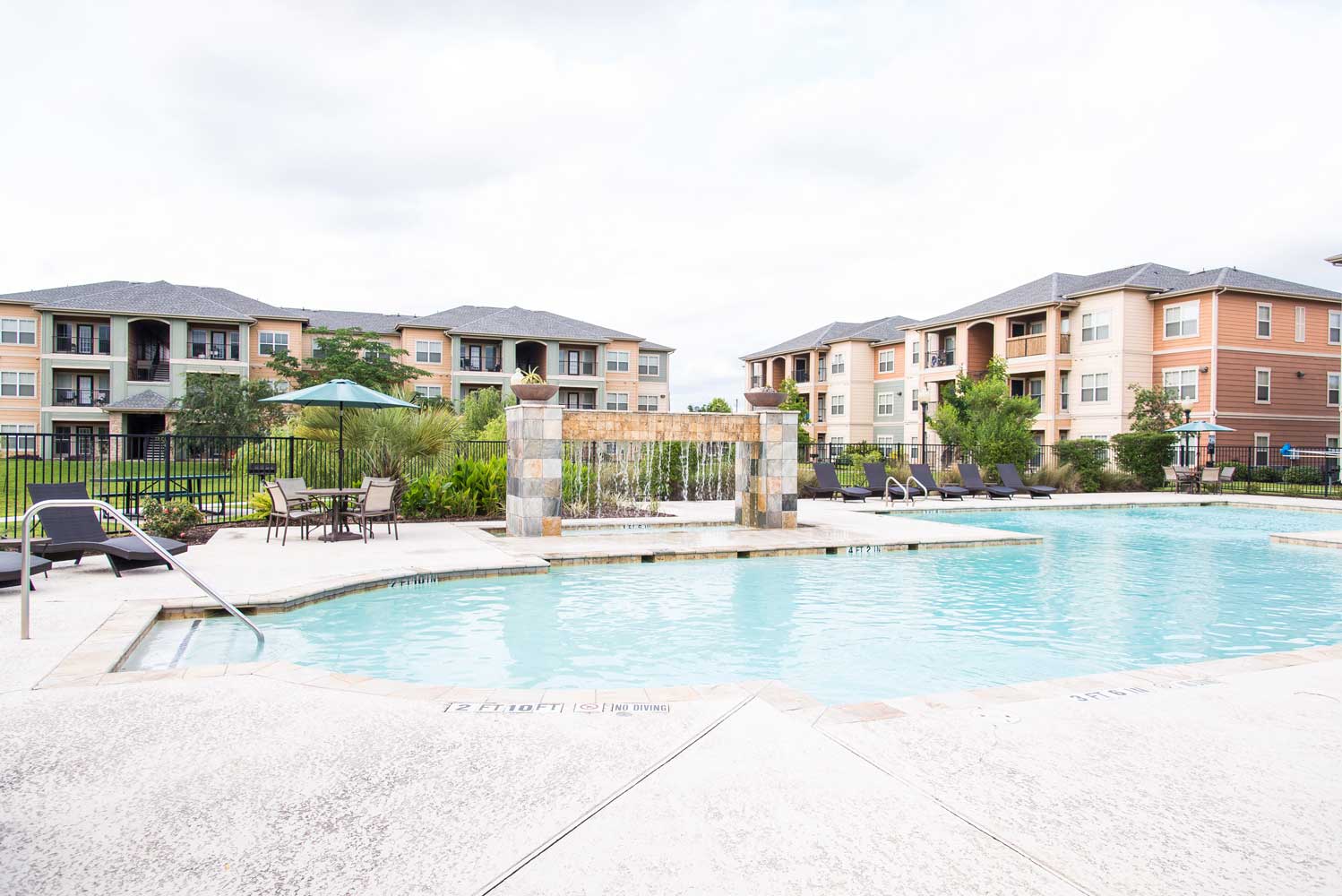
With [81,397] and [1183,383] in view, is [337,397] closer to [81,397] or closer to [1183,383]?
[1183,383]

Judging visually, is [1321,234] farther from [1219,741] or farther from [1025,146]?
[1219,741]

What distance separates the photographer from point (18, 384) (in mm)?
39688

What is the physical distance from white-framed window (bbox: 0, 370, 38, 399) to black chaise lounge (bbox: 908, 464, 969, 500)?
43580 mm

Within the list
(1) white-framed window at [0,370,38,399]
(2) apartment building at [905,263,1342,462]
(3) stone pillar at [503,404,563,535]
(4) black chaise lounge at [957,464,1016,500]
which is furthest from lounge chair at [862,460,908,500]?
(1) white-framed window at [0,370,38,399]

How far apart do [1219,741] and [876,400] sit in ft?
147

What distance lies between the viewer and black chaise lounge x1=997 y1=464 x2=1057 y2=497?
848 inches

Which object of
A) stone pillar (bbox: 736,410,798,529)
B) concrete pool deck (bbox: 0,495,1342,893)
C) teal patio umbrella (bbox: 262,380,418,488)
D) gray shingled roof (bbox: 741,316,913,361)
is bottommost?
concrete pool deck (bbox: 0,495,1342,893)

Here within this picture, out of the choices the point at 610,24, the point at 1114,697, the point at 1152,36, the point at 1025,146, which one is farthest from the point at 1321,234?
the point at 1114,697

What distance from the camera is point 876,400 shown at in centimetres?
4722

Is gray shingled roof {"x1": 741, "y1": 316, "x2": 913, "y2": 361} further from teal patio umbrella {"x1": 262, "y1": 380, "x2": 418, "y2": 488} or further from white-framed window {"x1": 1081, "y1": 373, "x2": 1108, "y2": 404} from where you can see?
teal patio umbrella {"x1": 262, "y1": 380, "x2": 418, "y2": 488}

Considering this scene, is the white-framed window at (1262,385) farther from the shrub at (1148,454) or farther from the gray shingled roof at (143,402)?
the gray shingled roof at (143,402)

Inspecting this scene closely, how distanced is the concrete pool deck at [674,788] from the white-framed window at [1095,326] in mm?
31667

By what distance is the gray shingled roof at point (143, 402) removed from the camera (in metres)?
39.0

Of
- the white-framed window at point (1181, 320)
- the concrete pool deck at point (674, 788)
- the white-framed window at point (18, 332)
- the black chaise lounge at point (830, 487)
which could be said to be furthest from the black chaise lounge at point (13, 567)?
the white-framed window at point (18, 332)
